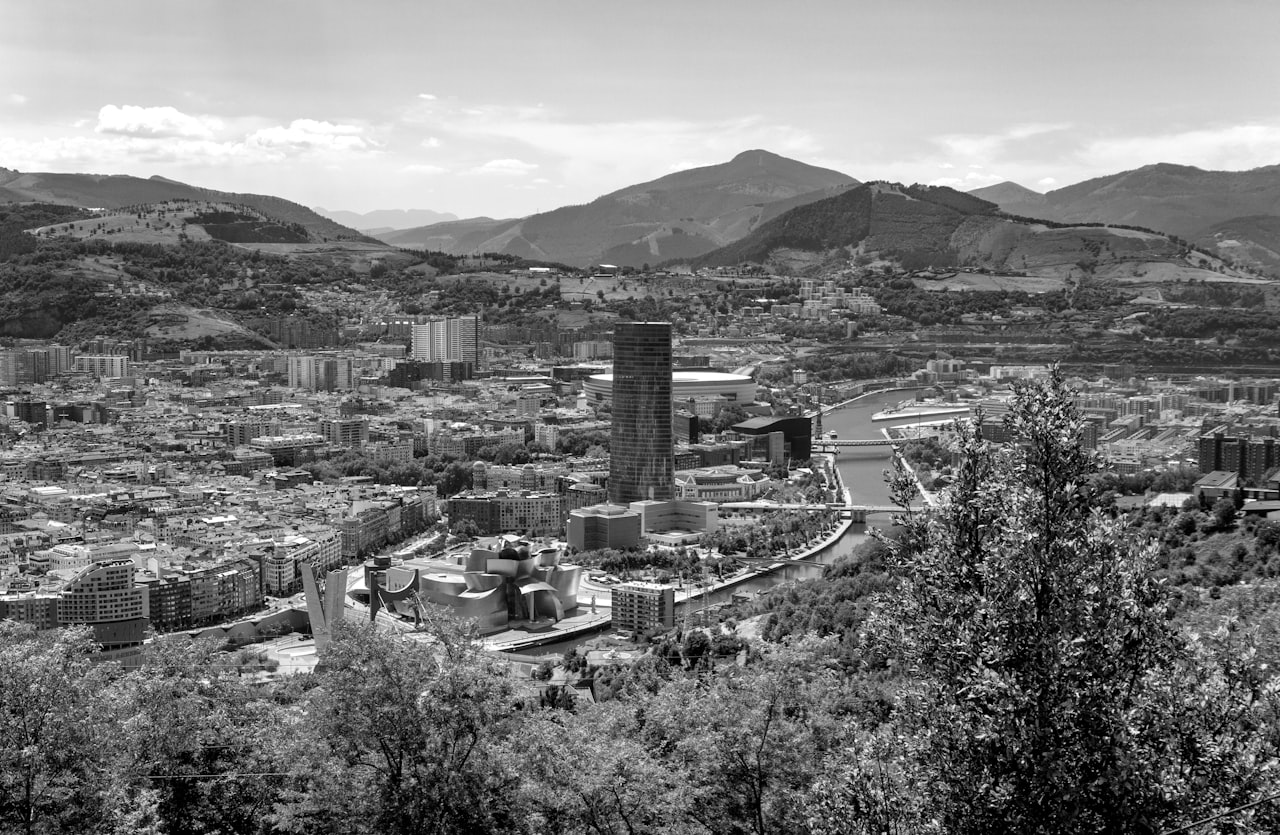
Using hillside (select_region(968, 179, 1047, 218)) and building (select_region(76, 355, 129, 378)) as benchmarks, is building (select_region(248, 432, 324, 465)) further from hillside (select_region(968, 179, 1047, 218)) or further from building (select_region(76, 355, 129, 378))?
hillside (select_region(968, 179, 1047, 218))

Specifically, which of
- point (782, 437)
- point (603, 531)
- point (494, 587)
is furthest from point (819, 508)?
point (494, 587)

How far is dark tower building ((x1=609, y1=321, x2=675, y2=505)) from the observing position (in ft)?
61.7

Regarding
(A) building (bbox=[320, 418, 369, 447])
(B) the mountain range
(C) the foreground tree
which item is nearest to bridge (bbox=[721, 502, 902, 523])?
(A) building (bbox=[320, 418, 369, 447])

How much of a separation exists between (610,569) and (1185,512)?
6.32 meters

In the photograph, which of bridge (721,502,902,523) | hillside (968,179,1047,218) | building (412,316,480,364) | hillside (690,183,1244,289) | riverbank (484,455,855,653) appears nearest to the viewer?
riverbank (484,455,855,653)

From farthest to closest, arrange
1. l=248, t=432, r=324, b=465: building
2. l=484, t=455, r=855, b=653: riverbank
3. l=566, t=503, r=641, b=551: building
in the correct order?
l=248, t=432, r=324, b=465: building < l=566, t=503, r=641, b=551: building < l=484, t=455, r=855, b=653: riverbank

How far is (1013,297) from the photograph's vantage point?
128 feet

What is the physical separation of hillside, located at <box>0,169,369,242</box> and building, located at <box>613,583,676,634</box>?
53679 millimetres

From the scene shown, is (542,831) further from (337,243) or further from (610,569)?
(337,243)

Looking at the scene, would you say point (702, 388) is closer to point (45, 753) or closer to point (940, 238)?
point (45, 753)

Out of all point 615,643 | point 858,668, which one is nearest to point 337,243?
point 615,643

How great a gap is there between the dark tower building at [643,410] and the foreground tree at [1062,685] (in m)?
16.2

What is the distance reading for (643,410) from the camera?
1891 centimetres

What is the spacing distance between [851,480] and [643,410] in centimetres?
532
